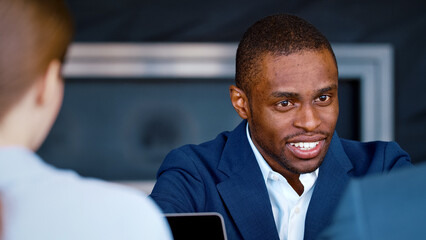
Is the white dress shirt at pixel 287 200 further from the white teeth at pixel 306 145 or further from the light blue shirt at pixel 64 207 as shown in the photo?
the light blue shirt at pixel 64 207

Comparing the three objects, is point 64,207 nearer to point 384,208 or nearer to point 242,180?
point 384,208

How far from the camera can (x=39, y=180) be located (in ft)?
1.88

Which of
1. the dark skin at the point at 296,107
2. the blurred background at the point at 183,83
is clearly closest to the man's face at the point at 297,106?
the dark skin at the point at 296,107

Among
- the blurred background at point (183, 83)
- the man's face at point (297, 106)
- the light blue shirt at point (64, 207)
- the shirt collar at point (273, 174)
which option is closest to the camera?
the light blue shirt at point (64, 207)

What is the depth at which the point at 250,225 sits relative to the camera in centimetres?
135

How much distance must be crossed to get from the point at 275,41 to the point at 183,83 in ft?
4.98

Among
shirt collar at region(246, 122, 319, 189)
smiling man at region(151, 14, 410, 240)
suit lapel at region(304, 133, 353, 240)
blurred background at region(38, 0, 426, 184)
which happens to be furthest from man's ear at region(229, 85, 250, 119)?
blurred background at region(38, 0, 426, 184)

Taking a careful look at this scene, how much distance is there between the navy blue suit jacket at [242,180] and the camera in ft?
4.40

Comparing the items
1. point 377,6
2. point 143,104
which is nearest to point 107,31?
point 143,104

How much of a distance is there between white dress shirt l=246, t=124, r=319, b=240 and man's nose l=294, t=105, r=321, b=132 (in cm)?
17

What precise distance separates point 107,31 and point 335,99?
5.42 ft

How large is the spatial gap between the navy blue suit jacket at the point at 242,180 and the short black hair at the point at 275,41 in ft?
0.63

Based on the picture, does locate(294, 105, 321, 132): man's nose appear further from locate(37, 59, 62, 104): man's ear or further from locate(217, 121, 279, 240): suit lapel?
locate(37, 59, 62, 104): man's ear

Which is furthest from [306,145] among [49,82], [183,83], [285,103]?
[183,83]
